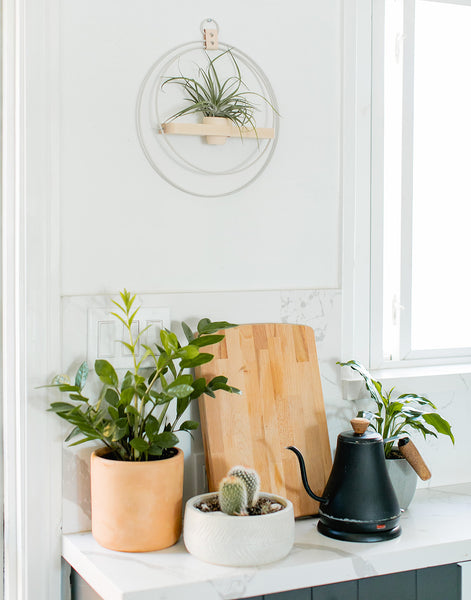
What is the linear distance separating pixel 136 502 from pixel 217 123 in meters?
0.78

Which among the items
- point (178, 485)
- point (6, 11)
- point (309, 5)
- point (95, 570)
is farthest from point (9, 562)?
point (309, 5)

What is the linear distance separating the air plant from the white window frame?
26 cm

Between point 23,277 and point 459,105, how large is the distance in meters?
A: 1.23

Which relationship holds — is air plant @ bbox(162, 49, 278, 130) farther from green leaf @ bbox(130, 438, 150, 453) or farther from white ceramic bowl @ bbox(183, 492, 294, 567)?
white ceramic bowl @ bbox(183, 492, 294, 567)

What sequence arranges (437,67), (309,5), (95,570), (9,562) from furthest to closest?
(437,67), (309,5), (9,562), (95,570)

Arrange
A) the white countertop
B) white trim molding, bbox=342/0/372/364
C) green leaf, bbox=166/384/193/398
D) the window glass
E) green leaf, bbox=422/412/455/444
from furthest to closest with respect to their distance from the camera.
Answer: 1. the window glass
2. white trim molding, bbox=342/0/372/364
3. green leaf, bbox=422/412/455/444
4. green leaf, bbox=166/384/193/398
5. the white countertop

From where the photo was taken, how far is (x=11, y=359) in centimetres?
156

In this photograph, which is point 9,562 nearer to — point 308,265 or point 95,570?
point 95,570

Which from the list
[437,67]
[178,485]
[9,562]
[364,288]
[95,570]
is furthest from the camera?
[437,67]

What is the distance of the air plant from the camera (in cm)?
159

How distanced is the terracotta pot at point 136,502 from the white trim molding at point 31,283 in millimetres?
133

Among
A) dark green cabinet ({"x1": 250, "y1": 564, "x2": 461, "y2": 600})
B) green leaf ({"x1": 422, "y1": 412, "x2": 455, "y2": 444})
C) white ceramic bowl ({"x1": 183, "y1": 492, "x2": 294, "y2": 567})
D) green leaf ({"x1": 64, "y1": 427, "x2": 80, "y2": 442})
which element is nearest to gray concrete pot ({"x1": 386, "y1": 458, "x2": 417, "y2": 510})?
green leaf ({"x1": 422, "y1": 412, "x2": 455, "y2": 444})

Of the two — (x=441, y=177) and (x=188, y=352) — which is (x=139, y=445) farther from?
(x=441, y=177)

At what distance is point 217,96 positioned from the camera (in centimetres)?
161
